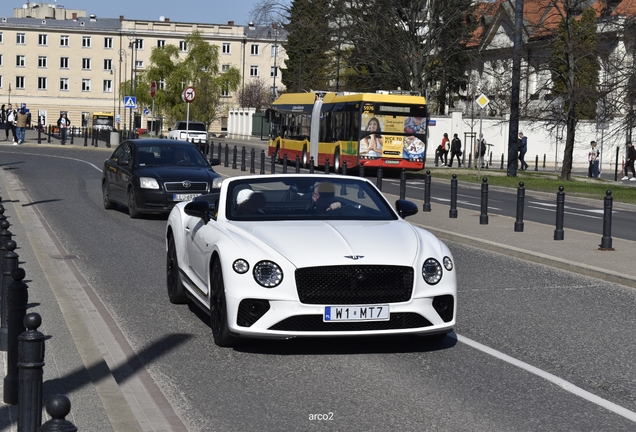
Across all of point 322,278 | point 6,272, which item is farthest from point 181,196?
point 6,272

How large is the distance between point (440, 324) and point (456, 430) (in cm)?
216

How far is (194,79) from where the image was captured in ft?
316

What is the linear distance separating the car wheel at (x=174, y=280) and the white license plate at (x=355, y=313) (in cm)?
283

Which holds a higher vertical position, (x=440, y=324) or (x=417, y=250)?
(x=417, y=250)

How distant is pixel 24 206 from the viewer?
21203 mm

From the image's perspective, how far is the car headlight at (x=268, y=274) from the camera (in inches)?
304

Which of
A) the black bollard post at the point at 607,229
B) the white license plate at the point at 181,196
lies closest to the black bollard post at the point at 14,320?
the black bollard post at the point at 607,229

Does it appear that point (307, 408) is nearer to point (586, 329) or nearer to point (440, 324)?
point (440, 324)

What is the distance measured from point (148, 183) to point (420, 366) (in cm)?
1259

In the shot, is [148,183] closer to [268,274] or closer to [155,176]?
[155,176]

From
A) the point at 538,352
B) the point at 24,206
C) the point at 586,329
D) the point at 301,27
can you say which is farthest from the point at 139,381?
the point at 301,27

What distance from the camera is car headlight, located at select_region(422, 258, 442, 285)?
8.01 m

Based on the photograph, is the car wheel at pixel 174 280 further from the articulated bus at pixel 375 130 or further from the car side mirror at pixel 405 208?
the articulated bus at pixel 375 130

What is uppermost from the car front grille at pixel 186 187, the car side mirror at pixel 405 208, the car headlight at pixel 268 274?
the car side mirror at pixel 405 208
